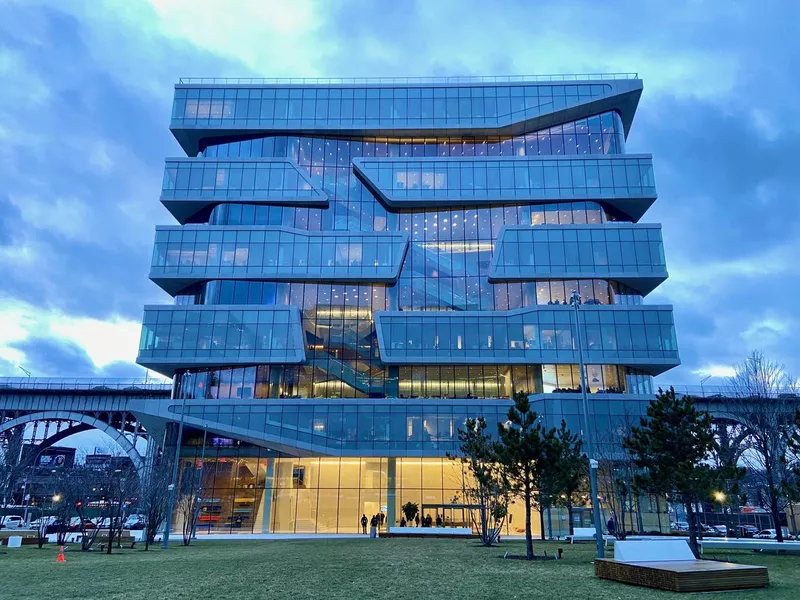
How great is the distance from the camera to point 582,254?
5578 centimetres

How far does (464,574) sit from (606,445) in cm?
3055

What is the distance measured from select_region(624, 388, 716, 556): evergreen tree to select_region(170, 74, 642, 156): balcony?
136 ft

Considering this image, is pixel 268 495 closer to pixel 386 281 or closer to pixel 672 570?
pixel 386 281

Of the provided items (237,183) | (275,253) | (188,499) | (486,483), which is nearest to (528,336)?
(486,483)

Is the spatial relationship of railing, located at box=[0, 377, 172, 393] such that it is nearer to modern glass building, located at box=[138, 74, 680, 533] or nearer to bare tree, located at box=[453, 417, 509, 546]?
modern glass building, located at box=[138, 74, 680, 533]

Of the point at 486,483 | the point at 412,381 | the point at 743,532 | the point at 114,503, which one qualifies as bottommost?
the point at 743,532

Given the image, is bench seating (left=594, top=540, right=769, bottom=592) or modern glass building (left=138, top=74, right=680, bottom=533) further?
modern glass building (left=138, top=74, right=680, bottom=533)

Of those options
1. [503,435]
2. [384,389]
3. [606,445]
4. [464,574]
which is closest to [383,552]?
[503,435]

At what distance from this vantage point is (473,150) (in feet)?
208

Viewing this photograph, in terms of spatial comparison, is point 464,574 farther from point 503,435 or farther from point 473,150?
point 473,150

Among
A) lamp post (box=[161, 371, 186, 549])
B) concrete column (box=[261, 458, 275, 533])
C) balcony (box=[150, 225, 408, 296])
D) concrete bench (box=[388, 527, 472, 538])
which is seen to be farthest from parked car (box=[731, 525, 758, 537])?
lamp post (box=[161, 371, 186, 549])

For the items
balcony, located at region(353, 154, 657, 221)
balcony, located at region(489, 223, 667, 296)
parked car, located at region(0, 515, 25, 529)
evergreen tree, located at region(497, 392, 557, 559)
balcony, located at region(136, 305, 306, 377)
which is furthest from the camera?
parked car, located at region(0, 515, 25, 529)

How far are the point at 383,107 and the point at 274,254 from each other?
19884 millimetres

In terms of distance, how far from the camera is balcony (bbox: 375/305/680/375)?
52.4 m
